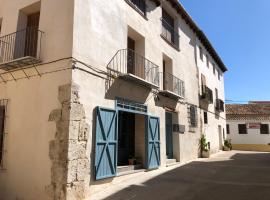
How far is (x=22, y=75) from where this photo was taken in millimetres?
7578

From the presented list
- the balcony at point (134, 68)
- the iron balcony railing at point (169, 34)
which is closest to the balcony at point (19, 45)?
the balcony at point (134, 68)

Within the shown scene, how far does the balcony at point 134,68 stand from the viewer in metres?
8.27

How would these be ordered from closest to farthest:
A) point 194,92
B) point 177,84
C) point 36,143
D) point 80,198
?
point 80,198 < point 36,143 < point 177,84 < point 194,92

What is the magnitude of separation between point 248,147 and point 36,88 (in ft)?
77.9

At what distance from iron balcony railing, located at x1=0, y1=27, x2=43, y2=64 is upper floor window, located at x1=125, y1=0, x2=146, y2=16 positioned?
11.9ft

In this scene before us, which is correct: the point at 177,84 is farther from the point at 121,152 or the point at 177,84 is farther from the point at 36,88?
the point at 36,88

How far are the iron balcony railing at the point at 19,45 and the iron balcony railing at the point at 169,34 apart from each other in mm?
5834

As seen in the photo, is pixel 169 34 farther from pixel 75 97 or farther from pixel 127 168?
pixel 75 97

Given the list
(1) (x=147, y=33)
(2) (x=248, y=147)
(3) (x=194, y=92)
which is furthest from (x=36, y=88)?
(2) (x=248, y=147)

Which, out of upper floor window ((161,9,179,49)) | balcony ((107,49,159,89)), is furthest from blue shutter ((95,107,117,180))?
upper floor window ((161,9,179,49))

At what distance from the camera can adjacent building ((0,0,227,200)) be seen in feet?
21.2

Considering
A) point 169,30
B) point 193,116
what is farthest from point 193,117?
point 169,30

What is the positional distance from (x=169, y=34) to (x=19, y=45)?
752 centimetres

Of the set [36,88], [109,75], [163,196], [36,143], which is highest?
[109,75]
